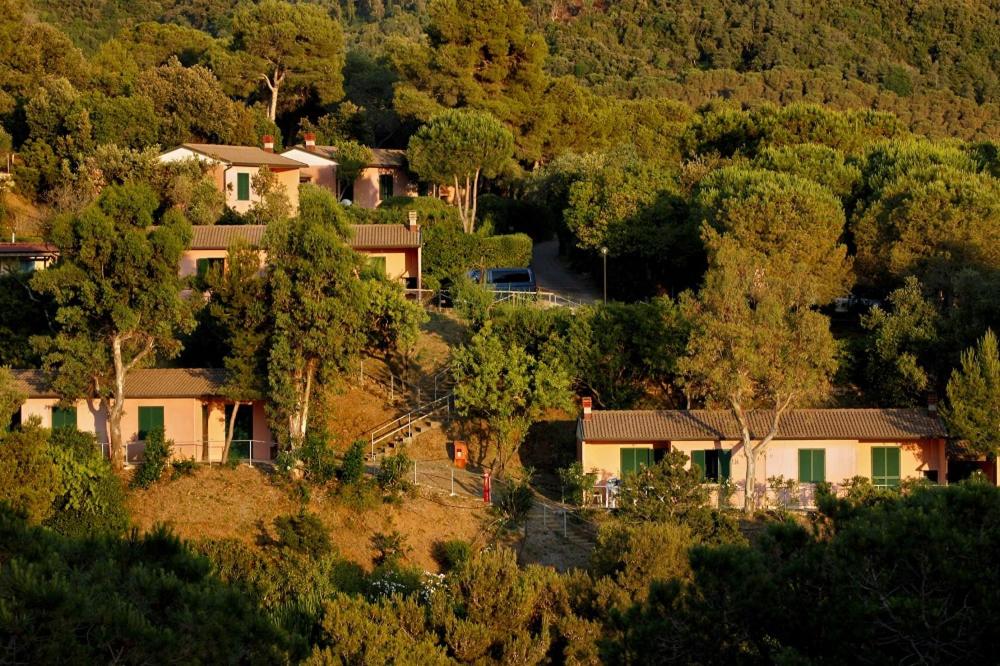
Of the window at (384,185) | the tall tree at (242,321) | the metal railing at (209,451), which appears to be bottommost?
the metal railing at (209,451)

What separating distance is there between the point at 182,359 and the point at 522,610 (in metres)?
20.3

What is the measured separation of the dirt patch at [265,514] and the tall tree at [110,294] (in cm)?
222

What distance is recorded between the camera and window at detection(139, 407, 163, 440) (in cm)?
3591

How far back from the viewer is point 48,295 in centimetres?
3866

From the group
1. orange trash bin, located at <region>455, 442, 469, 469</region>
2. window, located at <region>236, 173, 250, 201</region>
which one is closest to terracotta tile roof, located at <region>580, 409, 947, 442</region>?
orange trash bin, located at <region>455, 442, 469, 469</region>

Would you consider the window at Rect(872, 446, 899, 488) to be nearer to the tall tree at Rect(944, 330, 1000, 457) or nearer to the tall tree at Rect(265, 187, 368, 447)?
the tall tree at Rect(944, 330, 1000, 457)

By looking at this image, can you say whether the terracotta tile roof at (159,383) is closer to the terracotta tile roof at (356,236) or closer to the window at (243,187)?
the terracotta tile roof at (356,236)

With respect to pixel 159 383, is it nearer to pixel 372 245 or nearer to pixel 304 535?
pixel 304 535

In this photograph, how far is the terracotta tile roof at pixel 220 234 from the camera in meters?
45.4

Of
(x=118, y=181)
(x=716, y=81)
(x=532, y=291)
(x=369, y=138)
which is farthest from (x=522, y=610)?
(x=716, y=81)

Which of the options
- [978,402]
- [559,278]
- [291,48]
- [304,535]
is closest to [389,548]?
[304,535]

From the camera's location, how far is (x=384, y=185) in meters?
60.2

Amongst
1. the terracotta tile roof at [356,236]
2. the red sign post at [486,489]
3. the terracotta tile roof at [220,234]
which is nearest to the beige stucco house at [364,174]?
the terracotta tile roof at [356,236]

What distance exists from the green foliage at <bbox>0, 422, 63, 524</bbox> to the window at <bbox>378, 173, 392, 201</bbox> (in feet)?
101
